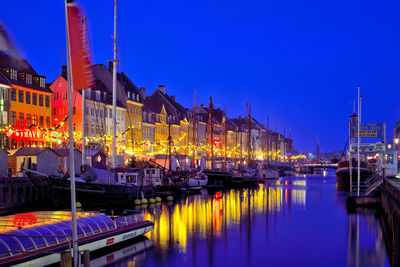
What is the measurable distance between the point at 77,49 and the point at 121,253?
46.4ft

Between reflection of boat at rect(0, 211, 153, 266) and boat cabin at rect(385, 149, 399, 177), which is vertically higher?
boat cabin at rect(385, 149, 399, 177)

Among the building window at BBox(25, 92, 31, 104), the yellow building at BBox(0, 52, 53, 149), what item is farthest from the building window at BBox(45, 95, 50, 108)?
the building window at BBox(25, 92, 31, 104)

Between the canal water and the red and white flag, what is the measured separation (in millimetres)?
12125

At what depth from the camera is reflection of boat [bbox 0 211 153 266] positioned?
1834cm

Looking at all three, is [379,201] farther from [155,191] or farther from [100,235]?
[100,235]

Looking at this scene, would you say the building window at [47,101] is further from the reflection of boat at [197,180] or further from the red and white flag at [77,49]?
the red and white flag at [77,49]

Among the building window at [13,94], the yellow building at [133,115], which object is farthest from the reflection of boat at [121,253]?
the yellow building at [133,115]

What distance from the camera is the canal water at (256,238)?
25141mm

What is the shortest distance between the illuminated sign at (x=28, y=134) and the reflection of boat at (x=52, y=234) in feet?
90.6

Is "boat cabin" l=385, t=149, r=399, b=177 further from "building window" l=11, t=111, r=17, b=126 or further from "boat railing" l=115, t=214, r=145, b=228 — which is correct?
"building window" l=11, t=111, r=17, b=126

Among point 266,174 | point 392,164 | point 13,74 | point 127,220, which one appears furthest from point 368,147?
point 266,174

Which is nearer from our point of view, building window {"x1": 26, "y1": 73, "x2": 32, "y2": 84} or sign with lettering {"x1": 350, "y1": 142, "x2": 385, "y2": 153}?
sign with lettering {"x1": 350, "y1": 142, "x2": 385, "y2": 153}

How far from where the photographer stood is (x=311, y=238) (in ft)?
105

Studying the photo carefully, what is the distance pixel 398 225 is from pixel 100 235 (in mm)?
14782
